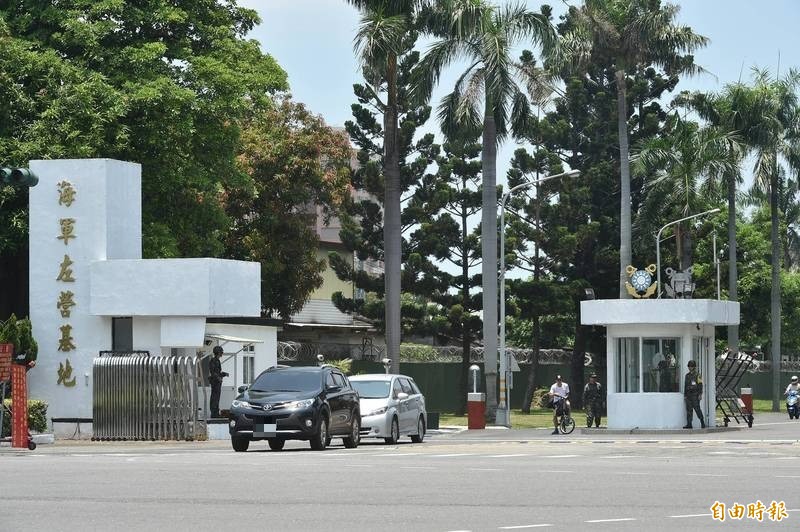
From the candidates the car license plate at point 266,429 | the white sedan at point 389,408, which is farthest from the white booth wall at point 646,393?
the car license plate at point 266,429

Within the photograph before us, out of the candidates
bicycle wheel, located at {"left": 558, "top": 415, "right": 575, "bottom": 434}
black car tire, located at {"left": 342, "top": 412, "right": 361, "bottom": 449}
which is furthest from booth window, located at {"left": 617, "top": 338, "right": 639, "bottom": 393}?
black car tire, located at {"left": 342, "top": 412, "right": 361, "bottom": 449}

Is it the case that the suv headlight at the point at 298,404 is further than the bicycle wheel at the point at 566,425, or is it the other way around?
the bicycle wheel at the point at 566,425

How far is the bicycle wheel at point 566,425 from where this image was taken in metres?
42.4

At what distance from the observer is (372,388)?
35.2 m

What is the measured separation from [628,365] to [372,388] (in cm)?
970

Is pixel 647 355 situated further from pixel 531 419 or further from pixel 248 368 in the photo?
pixel 531 419

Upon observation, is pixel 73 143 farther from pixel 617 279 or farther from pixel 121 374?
pixel 617 279

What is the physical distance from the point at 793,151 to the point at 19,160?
127 ft

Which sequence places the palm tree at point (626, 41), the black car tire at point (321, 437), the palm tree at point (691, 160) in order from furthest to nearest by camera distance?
the palm tree at point (691, 160)
the palm tree at point (626, 41)
the black car tire at point (321, 437)

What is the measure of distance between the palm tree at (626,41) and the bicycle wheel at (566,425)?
16368mm

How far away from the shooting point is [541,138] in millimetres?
72250

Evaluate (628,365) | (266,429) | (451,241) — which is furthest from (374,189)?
(266,429)

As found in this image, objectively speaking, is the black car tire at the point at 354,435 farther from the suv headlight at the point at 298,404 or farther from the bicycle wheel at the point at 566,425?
the bicycle wheel at the point at 566,425

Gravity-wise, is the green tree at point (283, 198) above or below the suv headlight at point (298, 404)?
above
